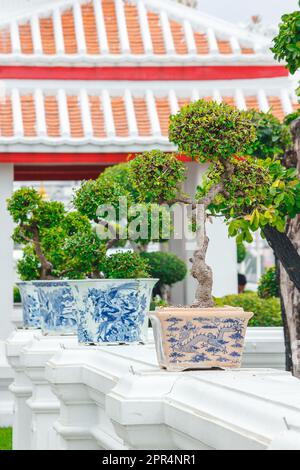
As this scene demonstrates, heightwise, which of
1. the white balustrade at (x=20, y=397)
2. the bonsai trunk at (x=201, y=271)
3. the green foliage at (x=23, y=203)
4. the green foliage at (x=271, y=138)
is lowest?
the white balustrade at (x=20, y=397)

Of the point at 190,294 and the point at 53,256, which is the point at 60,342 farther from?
the point at 190,294

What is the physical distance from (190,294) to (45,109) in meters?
2.93

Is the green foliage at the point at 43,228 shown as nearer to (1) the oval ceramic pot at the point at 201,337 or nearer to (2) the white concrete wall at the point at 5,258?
(1) the oval ceramic pot at the point at 201,337

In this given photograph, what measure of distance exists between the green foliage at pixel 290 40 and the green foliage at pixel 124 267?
123 cm

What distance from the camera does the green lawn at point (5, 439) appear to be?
8641mm

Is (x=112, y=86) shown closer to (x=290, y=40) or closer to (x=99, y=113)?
(x=99, y=113)

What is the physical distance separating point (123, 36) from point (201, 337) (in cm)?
1051

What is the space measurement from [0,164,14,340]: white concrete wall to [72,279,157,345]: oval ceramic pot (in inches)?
314

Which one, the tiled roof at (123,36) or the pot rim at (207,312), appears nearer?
the pot rim at (207,312)

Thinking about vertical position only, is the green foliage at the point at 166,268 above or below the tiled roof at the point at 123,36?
below

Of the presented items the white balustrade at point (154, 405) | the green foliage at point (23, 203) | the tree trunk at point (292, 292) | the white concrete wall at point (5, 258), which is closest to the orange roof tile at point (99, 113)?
the white concrete wall at point (5, 258)

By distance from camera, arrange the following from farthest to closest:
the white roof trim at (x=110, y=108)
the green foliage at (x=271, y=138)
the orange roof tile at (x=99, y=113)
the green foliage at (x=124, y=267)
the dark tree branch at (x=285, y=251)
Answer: the orange roof tile at (x=99, y=113)
the white roof trim at (x=110, y=108)
the green foliage at (x=271, y=138)
the dark tree branch at (x=285, y=251)
the green foliage at (x=124, y=267)

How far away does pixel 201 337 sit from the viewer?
327 cm
